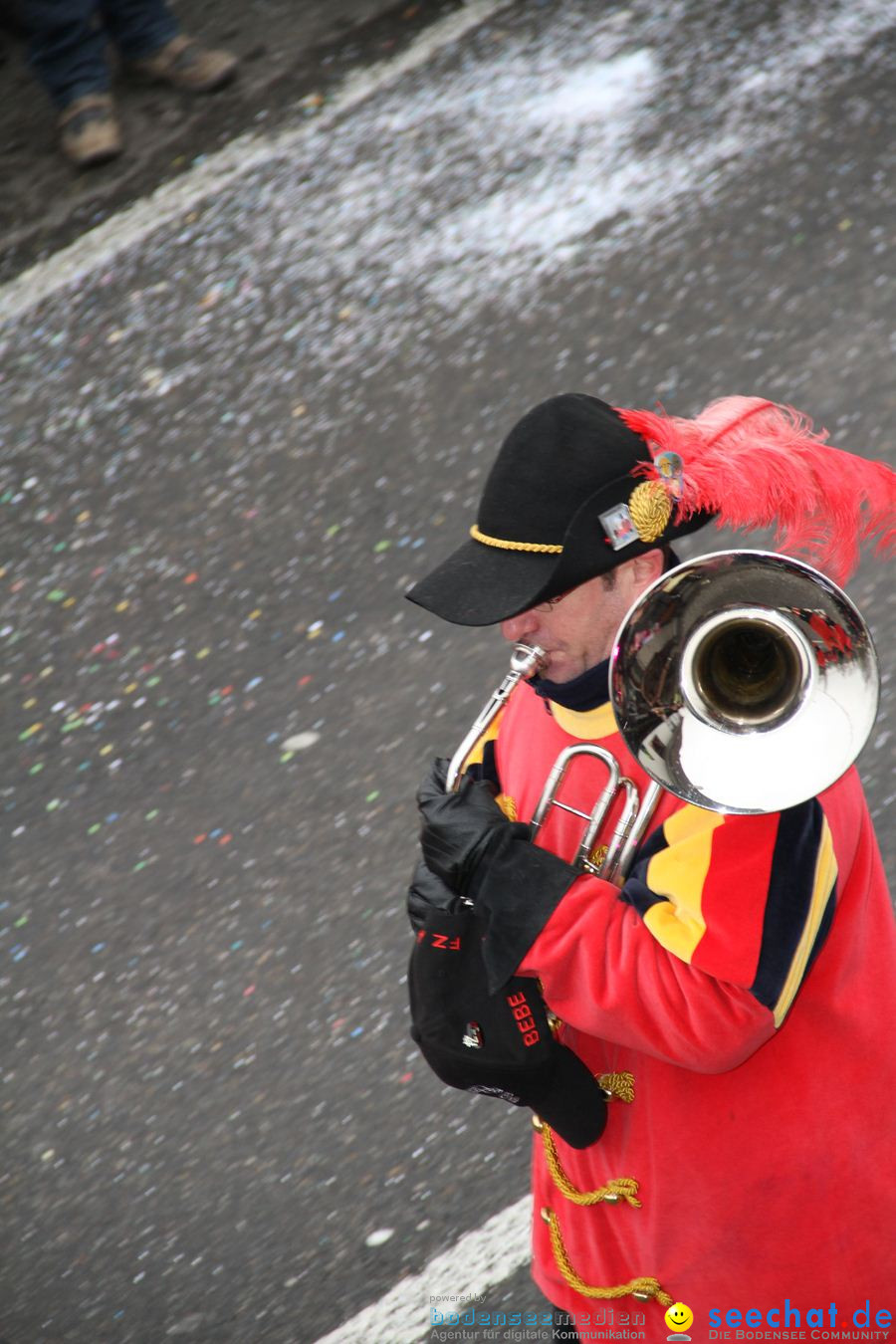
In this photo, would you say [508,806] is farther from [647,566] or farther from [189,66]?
[189,66]

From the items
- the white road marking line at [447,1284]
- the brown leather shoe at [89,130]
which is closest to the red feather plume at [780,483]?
the white road marking line at [447,1284]

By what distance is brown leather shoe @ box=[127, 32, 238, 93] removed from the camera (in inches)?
279

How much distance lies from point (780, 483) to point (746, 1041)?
914 millimetres

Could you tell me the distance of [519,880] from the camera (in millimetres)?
2334

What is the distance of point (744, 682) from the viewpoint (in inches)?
88.7

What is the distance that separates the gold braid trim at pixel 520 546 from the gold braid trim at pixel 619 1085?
0.92 metres

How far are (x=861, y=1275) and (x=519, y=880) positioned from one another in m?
0.88

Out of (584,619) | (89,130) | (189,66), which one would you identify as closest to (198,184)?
(89,130)

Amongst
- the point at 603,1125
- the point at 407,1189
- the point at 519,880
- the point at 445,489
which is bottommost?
the point at 407,1189

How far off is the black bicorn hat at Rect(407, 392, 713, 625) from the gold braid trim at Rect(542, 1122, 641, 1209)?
3.31ft

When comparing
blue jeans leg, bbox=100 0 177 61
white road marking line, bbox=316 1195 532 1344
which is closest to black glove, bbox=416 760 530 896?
white road marking line, bbox=316 1195 532 1344

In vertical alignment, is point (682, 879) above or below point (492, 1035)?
above

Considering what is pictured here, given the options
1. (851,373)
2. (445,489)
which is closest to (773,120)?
(851,373)

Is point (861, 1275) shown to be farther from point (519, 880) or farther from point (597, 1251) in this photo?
point (519, 880)
